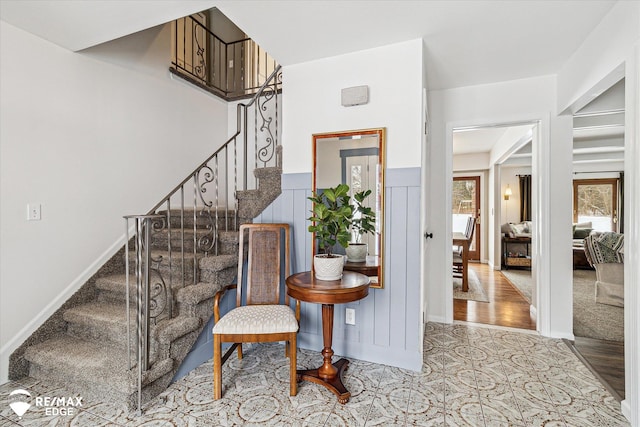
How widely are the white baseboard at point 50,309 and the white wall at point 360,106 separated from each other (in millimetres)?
1803

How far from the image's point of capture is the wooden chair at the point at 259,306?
2.06 metres

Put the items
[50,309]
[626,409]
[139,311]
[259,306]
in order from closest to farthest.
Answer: [626,409]
[139,311]
[259,306]
[50,309]

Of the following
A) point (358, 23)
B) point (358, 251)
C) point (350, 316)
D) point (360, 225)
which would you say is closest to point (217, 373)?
point (350, 316)

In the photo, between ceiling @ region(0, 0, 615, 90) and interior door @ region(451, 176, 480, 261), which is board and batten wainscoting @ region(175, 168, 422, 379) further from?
interior door @ region(451, 176, 480, 261)

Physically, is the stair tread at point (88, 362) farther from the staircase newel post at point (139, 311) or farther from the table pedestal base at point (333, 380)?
the table pedestal base at point (333, 380)

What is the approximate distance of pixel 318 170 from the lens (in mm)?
2730

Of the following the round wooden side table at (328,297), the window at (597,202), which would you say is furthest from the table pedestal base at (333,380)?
the window at (597,202)

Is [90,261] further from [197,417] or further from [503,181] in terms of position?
[503,181]

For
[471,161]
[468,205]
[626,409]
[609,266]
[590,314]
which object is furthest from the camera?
[468,205]

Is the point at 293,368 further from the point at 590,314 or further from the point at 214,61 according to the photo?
the point at 214,61

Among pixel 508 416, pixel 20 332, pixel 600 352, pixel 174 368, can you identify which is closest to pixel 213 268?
pixel 174 368

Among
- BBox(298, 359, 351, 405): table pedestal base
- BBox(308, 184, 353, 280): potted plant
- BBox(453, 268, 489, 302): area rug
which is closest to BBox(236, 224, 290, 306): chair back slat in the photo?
BBox(308, 184, 353, 280): potted plant

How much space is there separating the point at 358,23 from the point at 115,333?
2.74m

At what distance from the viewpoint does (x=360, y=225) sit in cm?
Answer: 257
